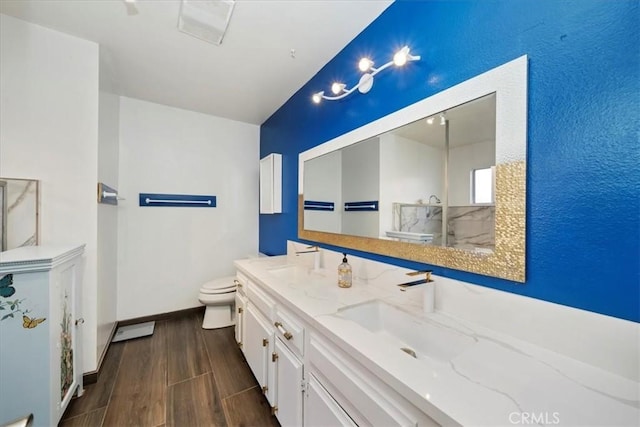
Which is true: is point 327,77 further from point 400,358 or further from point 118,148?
point 118,148

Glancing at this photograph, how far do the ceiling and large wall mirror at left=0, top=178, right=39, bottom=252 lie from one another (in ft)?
3.18

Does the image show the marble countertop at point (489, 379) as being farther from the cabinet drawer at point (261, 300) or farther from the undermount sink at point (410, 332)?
the cabinet drawer at point (261, 300)

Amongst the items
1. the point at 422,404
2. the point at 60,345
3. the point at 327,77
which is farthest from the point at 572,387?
the point at 60,345

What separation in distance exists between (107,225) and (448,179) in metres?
2.67

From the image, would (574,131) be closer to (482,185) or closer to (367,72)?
(482,185)

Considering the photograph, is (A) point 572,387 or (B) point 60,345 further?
(B) point 60,345

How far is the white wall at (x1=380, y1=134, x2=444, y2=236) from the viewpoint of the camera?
45.8 inches

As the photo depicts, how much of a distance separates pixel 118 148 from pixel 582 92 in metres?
3.43

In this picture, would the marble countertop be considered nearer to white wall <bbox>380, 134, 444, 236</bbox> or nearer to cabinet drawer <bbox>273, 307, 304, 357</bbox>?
cabinet drawer <bbox>273, 307, 304, 357</bbox>

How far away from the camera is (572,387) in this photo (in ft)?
2.01

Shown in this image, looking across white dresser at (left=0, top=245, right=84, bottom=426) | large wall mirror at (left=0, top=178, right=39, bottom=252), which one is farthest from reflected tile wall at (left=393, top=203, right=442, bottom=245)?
large wall mirror at (left=0, top=178, right=39, bottom=252)

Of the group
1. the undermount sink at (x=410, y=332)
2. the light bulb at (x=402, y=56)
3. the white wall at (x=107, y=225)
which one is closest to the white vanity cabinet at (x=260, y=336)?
the undermount sink at (x=410, y=332)

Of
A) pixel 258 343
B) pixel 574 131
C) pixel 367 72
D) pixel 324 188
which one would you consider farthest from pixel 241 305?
pixel 574 131

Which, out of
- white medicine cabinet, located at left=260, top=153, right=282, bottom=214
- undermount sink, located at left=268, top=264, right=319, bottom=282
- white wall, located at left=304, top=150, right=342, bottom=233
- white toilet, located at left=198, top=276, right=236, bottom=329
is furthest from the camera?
white medicine cabinet, located at left=260, top=153, right=282, bottom=214
